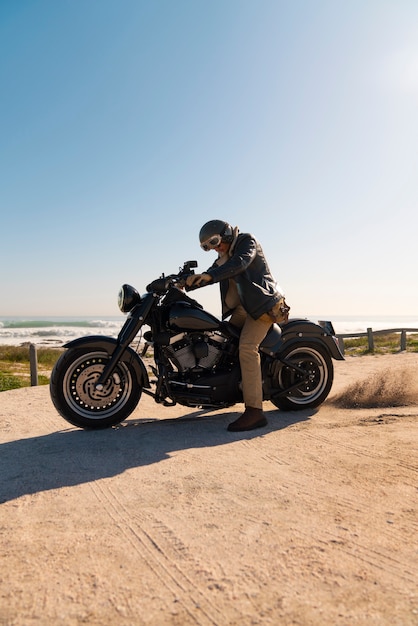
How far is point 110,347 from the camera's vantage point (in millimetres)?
4797

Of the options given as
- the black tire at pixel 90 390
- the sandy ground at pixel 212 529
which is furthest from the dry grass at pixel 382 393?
the black tire at pixel 90 390

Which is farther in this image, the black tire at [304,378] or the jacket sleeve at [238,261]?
the black tire at [304,378]

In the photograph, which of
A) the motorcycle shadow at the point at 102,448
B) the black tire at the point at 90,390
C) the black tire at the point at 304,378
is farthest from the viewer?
the black tire at the point at 304,378

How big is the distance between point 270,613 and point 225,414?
3.99 meters

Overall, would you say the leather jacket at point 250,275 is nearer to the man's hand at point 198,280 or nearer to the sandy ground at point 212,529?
the man's hand at point 198,280

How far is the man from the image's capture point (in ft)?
15.9

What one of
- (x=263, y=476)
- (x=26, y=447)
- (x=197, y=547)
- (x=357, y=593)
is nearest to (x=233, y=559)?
(x=197, y=547)

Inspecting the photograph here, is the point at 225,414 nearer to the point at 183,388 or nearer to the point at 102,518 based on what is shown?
the point at 183,388

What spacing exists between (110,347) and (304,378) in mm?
2284

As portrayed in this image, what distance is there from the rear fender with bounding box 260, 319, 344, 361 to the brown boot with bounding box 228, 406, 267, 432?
0.77 metres

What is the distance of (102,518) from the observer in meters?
2.60

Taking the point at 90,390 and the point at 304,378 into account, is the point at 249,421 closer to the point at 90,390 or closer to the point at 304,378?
the point at 304,378

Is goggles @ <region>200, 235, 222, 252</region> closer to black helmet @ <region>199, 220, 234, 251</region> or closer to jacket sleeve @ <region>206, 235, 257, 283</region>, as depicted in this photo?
black helmet @ <region>199, 220, 234, 251</region>

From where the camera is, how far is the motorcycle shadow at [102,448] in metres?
3.31
